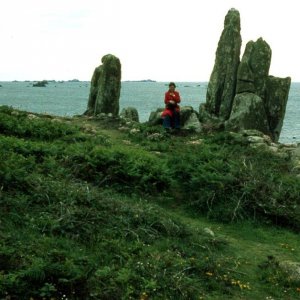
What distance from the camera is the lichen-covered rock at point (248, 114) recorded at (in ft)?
77.3

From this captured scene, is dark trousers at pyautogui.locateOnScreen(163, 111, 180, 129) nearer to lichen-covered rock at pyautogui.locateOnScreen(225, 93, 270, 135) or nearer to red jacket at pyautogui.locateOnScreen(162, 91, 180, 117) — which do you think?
red jacket at pyautogui.locateOnScreen(162, 91, 180, 117)

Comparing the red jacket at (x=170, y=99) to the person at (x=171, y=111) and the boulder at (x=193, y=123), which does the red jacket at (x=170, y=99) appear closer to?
the person at (x=171, y=111)

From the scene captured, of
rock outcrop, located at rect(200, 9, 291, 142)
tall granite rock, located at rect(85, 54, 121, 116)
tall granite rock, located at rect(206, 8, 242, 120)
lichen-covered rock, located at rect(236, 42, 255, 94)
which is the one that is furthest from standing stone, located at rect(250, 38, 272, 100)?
tall granite rock, located at rect(85, 54, 121, 116)

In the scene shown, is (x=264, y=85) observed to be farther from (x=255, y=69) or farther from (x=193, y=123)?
(x=193, y=123)

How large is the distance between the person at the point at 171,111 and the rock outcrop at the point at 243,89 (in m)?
2.18

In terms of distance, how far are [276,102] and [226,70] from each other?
3.25m

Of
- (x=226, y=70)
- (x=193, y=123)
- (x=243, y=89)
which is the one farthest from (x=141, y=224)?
(x=226, y=70)

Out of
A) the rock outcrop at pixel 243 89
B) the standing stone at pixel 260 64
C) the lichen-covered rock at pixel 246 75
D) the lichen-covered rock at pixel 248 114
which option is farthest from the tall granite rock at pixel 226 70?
the lichen-covered rock at pixel 248 114

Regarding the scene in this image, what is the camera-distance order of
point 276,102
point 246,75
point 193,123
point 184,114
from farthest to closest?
point 246,75 → point 276,102 → point 184,114 → point 193,123

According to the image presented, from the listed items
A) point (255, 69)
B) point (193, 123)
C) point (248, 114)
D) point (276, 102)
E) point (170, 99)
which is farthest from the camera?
point (255, 69)

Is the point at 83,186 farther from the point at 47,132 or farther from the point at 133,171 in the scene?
the point at 47,132

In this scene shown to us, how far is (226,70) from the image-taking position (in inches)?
1044

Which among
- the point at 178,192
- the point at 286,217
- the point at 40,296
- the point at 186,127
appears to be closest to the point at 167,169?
the point at 178,192

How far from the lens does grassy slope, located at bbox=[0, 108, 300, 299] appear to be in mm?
7629
